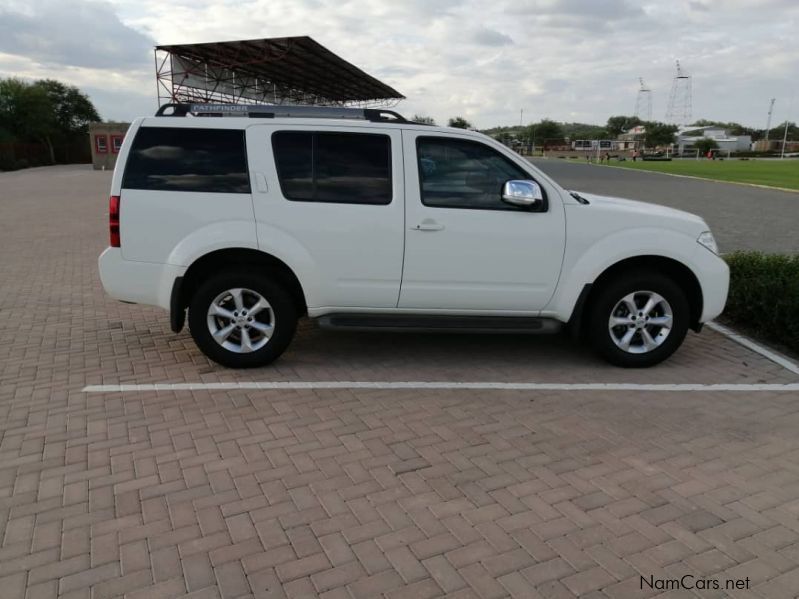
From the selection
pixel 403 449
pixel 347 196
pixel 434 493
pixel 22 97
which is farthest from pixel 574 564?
pixel 22 97

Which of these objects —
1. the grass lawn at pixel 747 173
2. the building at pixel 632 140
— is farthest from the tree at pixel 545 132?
the grass lawn at pixel 747 173

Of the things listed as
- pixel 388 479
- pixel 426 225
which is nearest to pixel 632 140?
pixel 426 225

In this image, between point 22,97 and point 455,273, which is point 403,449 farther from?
point 22,97

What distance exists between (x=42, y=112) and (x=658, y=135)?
339 ft

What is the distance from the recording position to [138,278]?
4.98 m

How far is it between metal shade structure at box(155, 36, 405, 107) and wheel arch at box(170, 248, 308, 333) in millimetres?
25477

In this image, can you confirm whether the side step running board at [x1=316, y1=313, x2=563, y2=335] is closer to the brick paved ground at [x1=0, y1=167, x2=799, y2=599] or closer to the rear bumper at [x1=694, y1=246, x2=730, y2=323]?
the brick paved ground at [x1=0, y1=167, x2=799, y2=599]

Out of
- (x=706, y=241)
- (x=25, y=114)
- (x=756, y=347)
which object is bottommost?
(x=756, y=347)

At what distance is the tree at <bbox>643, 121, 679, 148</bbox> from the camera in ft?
398

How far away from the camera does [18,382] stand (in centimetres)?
490

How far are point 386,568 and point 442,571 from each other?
9.5 inches

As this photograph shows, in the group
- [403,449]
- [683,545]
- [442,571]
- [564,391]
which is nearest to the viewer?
[442,571]

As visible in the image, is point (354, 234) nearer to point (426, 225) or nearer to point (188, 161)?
point (426, 225)

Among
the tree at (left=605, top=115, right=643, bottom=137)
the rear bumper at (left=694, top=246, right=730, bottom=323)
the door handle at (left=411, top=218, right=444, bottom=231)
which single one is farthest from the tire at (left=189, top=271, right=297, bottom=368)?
the tree at (left=605, top=115, right=643, bottom=137)
